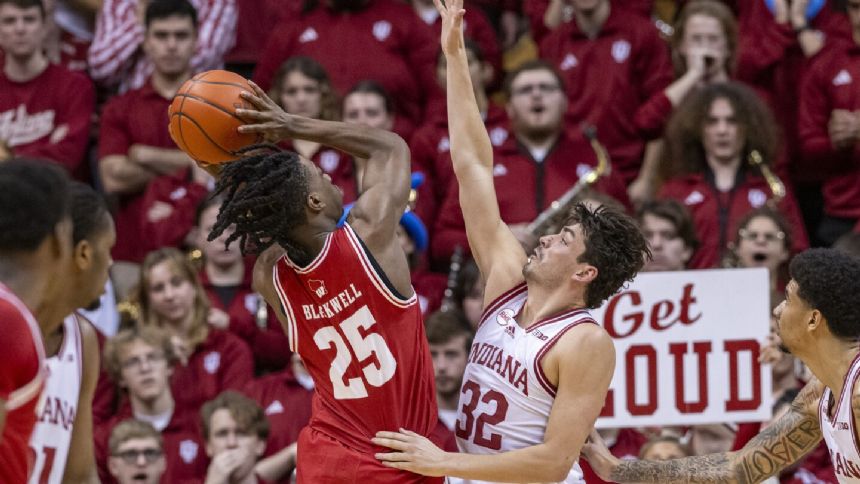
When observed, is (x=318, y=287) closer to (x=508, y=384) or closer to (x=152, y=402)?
(x=508, y=384)

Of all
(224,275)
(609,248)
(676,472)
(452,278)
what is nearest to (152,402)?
(224,275)

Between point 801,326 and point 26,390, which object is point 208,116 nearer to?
point 26,390

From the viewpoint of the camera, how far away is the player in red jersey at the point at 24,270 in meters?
3.98

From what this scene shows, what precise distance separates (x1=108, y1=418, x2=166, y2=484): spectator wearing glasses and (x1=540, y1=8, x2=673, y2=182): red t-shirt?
140 inches

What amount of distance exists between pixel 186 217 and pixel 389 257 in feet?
13.8

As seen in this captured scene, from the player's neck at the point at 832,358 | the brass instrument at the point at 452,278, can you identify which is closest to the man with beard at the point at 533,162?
the brass instrument at the point at 452,278

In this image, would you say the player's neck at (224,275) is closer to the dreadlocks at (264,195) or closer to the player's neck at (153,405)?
the player's neck at (153,405)

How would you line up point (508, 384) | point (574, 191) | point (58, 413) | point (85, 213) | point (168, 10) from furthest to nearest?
1. point (168, 10)
2. point (574, 191)
3. point (58, 413)
4. point (508, 384)
5. point (85, 213)

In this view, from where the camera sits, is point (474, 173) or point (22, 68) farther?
point (22, 68)

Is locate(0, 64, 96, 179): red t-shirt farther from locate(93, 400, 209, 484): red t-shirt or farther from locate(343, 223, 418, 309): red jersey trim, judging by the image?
locate(343, 223, 418, 309): red jersey trim

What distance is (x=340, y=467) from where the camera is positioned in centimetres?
523

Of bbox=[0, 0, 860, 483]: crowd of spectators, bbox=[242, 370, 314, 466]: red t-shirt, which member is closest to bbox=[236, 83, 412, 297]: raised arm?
bbox=[0, 0, 860, 483]: crowd of spectators

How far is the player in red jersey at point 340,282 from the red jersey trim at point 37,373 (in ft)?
3.54

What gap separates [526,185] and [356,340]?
4.00 meters
